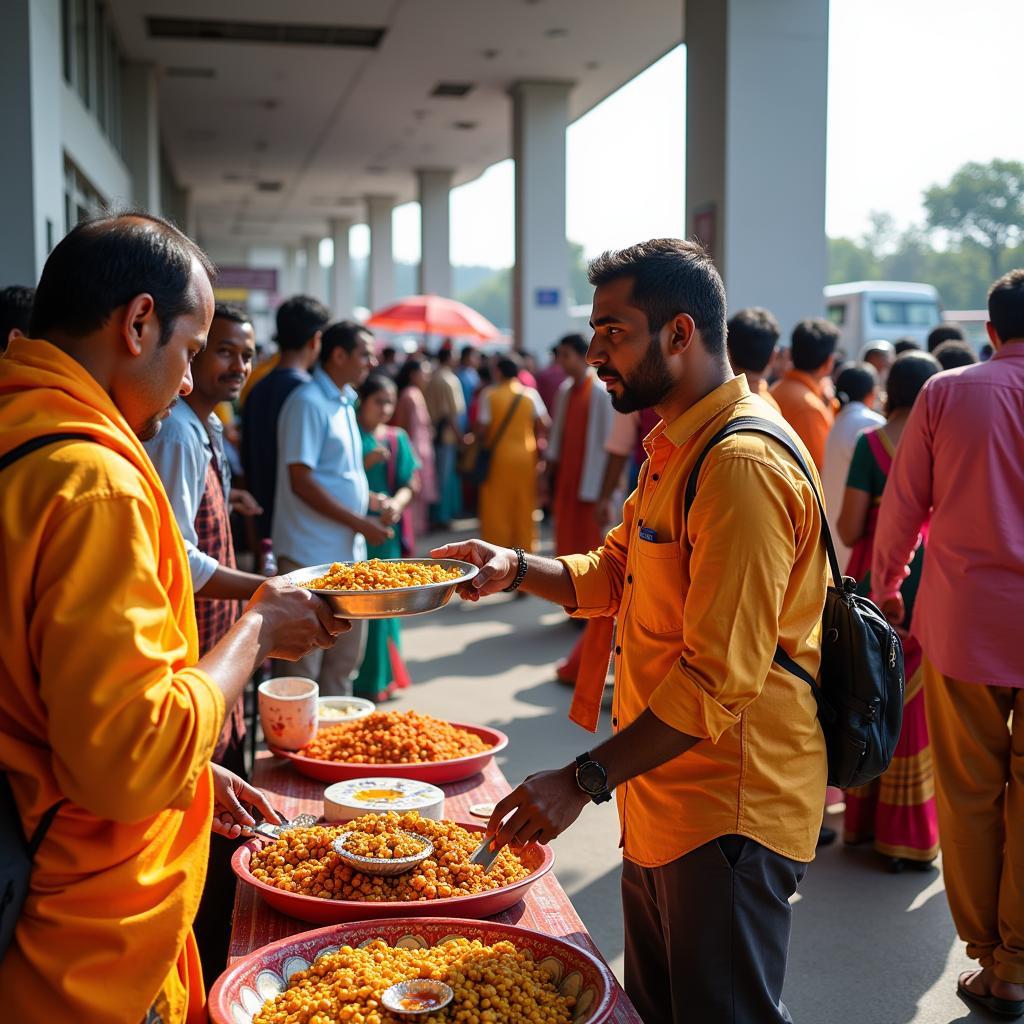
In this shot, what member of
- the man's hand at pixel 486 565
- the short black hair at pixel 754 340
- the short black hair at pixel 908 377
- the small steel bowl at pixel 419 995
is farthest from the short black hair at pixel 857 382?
the small steel bowl at pixel 419 995

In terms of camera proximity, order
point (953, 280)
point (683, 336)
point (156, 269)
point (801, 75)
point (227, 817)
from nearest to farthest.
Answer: point (156, 269)
point (683, 336)
point (227, 817)
point (801, 75)
point (953, 280)

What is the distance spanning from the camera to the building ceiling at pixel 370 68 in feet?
41.7

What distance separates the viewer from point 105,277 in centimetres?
149

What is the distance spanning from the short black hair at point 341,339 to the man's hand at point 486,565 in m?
2.53

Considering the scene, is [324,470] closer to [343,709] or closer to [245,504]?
[245,504]

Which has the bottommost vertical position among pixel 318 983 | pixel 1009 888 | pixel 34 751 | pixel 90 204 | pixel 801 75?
pixel 1009 888

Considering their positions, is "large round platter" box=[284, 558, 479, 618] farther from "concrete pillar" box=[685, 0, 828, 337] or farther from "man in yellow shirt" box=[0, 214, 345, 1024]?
"concrete pillar" box=[685, 0, 828, 337]

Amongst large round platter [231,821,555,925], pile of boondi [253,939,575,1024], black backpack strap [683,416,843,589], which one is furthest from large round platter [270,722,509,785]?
black backpack strap [683,416,843,589]

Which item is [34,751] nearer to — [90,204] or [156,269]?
[156,269]

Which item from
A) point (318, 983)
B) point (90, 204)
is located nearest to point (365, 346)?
point (318, 983)

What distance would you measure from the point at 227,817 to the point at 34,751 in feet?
3.14

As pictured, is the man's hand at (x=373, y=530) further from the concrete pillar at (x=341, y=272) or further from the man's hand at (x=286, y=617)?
the concrete pillar at (x=341, y=272)

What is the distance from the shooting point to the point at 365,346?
16.4ft

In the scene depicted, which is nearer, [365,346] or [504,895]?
[504,895]
